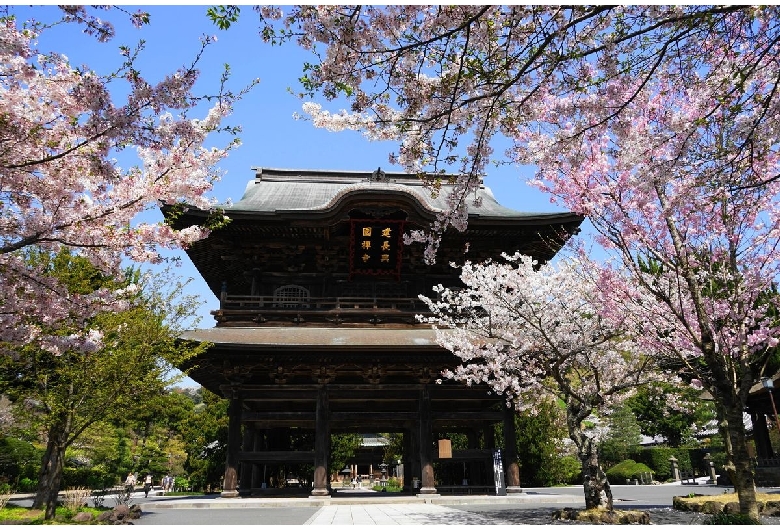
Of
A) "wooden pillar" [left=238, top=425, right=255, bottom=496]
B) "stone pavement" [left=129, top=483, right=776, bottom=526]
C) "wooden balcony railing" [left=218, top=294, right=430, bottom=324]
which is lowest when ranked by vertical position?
"stone pavement" [left=129, top=483, right=776, bottom=526]

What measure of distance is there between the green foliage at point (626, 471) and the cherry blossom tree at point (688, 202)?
2554 centimetres

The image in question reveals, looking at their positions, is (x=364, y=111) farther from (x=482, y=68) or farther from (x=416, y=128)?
(x=482, y=68)

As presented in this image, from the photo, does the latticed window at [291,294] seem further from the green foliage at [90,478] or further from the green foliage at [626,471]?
the green foliage at [626,471]

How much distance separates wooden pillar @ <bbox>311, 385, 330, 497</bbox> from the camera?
12.6 m

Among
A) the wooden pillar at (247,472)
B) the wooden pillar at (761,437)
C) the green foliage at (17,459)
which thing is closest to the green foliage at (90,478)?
the green foliage at (17,459)

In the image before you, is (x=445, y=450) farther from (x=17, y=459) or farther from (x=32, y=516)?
(x=17, y=459)

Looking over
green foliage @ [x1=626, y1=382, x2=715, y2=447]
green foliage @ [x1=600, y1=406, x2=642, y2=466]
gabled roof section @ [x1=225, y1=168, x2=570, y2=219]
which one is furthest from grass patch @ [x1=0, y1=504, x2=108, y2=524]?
green foliage @ [x1=626, y1=382, x2=715, y2=447]

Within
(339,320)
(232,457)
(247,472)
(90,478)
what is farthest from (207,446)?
(339,320)

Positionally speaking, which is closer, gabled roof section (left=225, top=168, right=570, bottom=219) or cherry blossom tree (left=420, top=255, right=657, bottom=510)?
cherry blossom tree (left=420, top=255, right=657, bottom=510)

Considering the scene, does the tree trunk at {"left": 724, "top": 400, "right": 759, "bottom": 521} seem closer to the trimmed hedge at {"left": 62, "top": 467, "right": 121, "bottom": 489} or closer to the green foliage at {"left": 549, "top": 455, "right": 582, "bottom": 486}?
the green foliage at {"left": 549, "top": 455, "right": 582, "bottom": 486}

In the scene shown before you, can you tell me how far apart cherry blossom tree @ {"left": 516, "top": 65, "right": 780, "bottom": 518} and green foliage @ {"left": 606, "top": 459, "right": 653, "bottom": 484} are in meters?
25.5

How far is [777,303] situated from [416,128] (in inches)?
279

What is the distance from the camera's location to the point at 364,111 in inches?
195

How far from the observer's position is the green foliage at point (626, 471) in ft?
98.9
